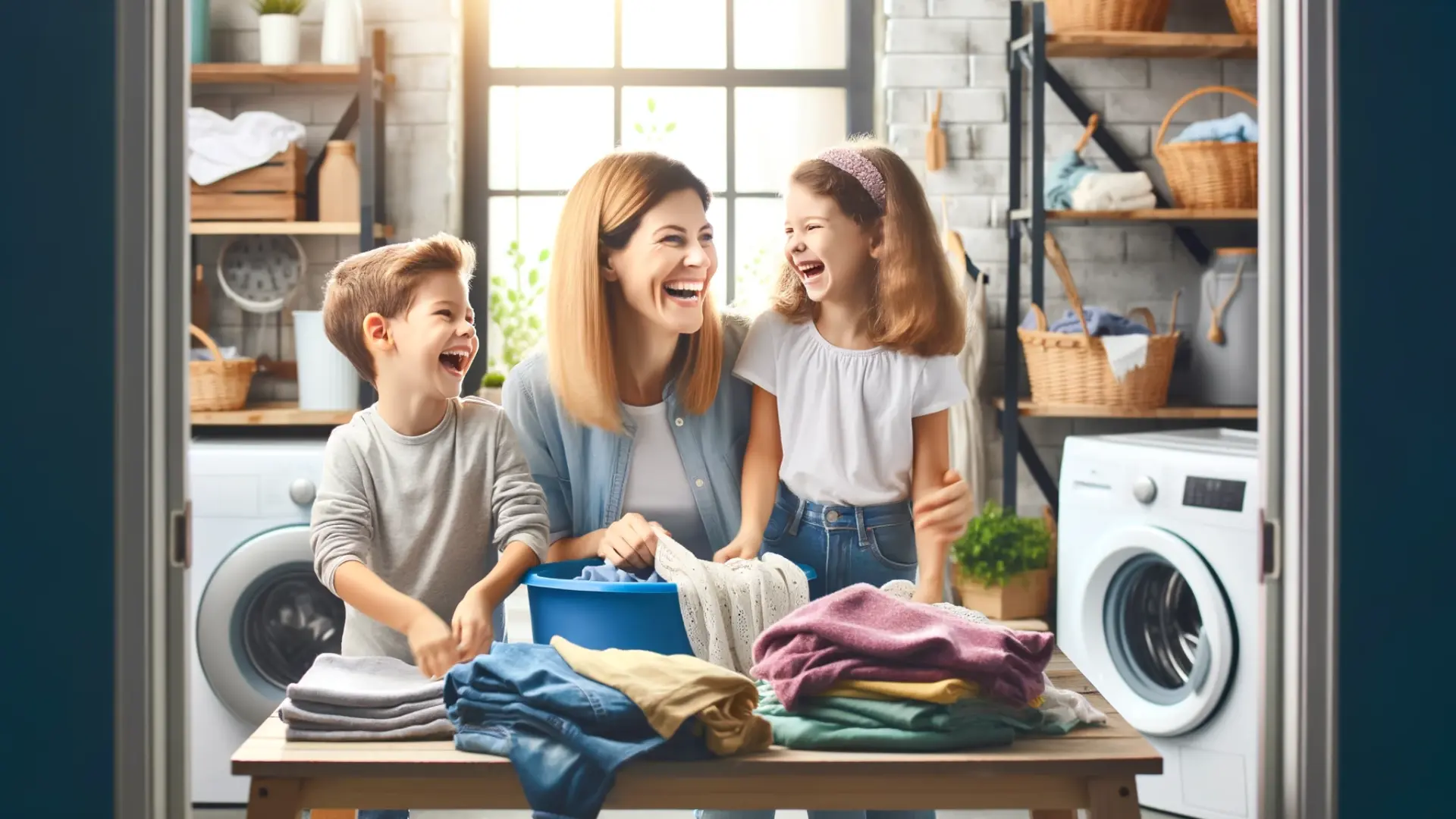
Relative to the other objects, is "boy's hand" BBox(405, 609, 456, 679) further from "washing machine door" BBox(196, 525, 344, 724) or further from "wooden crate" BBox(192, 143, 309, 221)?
"wooden crate" BBox(192, 143, 309, 221)

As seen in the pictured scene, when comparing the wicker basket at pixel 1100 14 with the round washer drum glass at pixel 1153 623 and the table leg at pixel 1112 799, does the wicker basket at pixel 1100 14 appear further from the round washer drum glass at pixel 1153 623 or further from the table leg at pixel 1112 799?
the table leg at pixel 1112 799

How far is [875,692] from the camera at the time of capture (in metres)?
1.32

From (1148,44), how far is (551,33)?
5.39ft

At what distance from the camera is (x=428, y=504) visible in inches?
60.3

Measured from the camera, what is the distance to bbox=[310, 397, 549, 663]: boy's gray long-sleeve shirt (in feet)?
4.97

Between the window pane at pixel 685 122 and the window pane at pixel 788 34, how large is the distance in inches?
5.9

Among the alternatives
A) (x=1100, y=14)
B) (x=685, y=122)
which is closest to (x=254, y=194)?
(x=685, y=122)

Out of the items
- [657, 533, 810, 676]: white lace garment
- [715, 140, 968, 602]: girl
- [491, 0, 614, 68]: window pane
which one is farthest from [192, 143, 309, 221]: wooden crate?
[657, 533, 810, 676]: white lace garment

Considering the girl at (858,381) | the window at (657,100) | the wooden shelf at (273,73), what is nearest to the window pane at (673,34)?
the window at (657,100)

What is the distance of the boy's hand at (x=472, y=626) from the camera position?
1474mm
